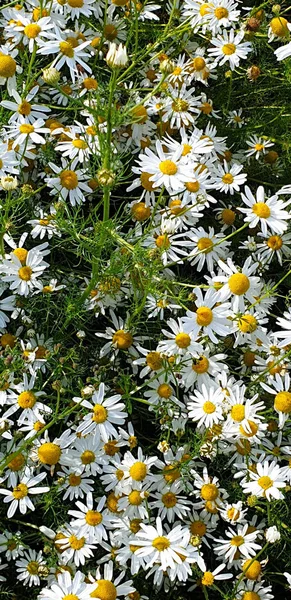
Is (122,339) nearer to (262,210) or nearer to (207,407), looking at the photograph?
(207,407)

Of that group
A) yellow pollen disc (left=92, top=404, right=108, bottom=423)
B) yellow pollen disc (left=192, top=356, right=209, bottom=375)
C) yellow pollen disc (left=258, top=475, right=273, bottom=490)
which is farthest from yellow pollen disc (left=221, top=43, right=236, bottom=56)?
yellow pollen disc (left=258, top=475, right=273, bottom=490)

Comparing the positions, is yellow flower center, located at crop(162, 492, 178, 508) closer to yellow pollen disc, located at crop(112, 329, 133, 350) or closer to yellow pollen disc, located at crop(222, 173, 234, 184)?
yellow pollen disc, located at crop(112, 329, 133, 350)

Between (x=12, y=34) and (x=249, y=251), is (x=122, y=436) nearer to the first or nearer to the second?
(x=249, y=251)

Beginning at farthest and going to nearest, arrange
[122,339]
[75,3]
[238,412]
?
1. [75,3]
2. [122,339]
3. [238,412]

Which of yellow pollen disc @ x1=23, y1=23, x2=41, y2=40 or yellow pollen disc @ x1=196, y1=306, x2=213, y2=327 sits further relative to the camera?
yellow pollen disc @ x1=23, y1=23, x2=41, y2=40

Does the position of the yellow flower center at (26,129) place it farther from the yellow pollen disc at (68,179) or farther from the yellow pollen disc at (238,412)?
the yellow pollen disc at (238,412)

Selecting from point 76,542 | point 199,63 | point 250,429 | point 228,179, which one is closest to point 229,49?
point 199,63
